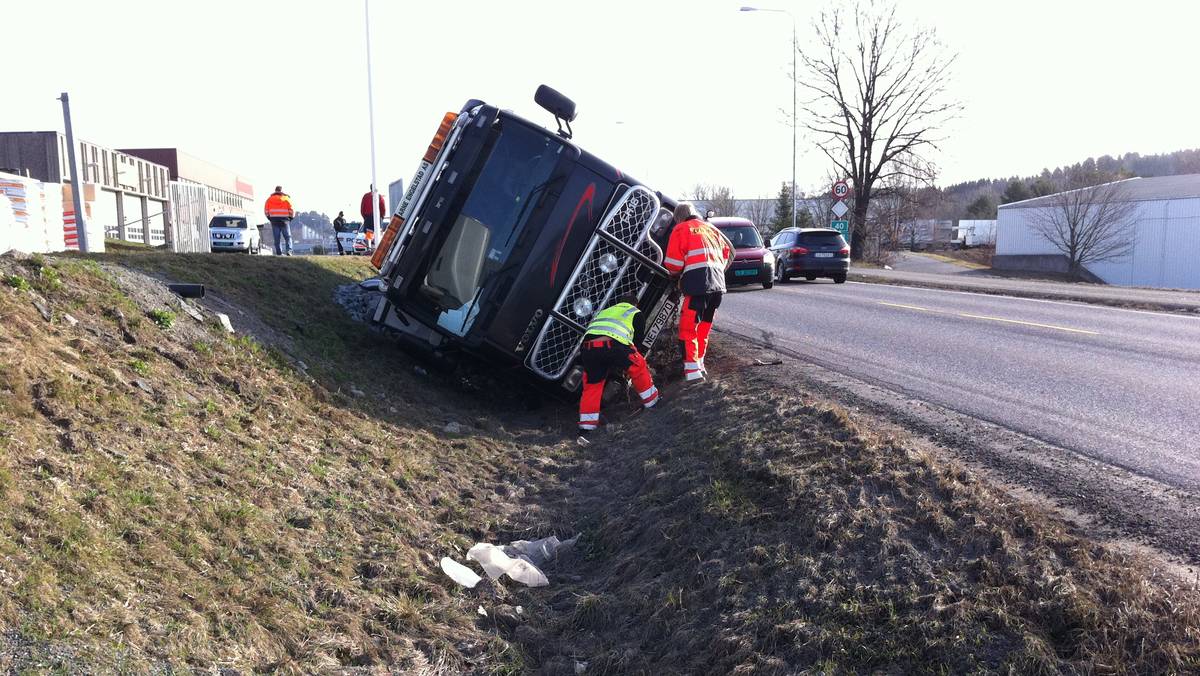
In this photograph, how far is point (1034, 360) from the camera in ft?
29.5

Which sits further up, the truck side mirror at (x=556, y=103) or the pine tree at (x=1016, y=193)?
the pine tree at (x=1016, y=193)

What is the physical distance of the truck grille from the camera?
7.88 meters

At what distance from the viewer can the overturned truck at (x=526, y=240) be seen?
26.0ft

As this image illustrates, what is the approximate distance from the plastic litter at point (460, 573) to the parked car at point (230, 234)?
27186mm

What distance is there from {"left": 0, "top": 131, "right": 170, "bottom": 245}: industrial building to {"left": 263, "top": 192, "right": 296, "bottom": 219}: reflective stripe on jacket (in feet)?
73.8

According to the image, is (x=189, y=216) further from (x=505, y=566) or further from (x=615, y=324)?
(x=505, y=566)

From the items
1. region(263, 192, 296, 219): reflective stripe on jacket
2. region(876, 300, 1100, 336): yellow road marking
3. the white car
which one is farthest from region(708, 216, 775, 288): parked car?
the white car

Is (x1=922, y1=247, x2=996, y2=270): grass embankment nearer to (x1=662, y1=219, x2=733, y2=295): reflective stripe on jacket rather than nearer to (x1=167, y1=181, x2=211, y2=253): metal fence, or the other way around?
(x1=167, y1=181, x2=211, y2=253): metal fence

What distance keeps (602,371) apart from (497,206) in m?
1.81

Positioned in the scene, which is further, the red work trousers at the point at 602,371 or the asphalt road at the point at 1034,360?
the red work trousers at the point at 602,371

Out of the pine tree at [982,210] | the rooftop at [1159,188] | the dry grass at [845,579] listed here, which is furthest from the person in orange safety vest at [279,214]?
the pine tree at [982,210]

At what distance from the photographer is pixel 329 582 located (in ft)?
13.9

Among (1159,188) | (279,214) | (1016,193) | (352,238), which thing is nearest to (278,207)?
(279,214)

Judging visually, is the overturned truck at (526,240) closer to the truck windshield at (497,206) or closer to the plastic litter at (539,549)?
the truck windshield at (497,206)
